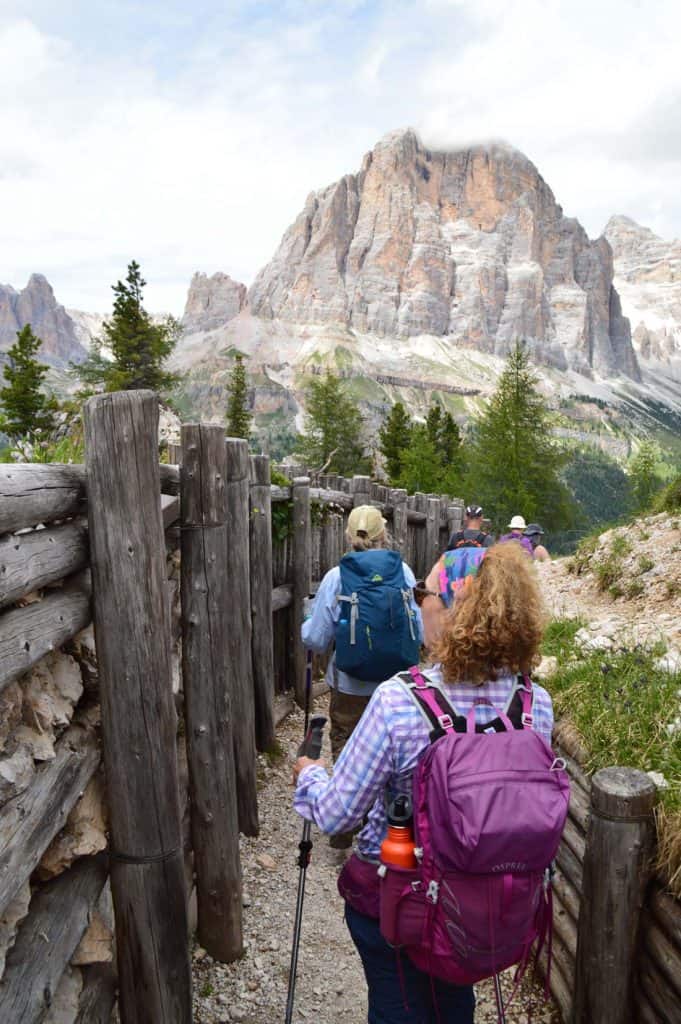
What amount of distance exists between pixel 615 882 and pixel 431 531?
996cm

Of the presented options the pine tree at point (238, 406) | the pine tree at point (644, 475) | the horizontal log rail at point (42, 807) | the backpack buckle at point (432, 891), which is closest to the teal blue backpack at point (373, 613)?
the horizontal log rail at point (42, 807)

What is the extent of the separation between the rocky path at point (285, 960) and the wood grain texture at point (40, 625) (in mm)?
2366

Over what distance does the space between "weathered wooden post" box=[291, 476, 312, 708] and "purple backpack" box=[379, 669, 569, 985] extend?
5219 millimetres

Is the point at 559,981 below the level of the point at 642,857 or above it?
below

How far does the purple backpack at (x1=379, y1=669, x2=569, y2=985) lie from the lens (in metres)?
1.91

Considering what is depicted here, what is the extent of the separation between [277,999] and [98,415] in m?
3.13

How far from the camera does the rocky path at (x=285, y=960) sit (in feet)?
11.6

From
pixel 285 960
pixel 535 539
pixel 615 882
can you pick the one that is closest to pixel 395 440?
pixel 535 539

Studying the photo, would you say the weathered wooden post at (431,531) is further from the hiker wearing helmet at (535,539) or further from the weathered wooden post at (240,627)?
the weathered wooden post at (240,627)

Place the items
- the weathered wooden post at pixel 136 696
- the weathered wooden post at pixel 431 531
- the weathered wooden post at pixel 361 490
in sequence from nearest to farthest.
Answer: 1. the weathered wooden post at pixel 136 696
2. the weathered wooden post at pixel 361 490
3. the weathered wooden post at pixel 431 531

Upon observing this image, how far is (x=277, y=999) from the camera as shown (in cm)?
361

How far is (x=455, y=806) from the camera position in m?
1.91

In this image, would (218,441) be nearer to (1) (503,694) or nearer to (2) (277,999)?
(1) (503,694)

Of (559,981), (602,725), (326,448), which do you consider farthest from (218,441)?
(326,448)
